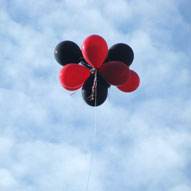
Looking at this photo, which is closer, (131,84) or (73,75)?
(73,75)

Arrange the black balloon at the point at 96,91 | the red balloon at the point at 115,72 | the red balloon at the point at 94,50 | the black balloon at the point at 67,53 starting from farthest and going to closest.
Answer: the black balloon at the point at 67,53 < the black balloon at the point at 96,91 < the red balloon at the point at 94,50 < the red balloon at the point at 115,72

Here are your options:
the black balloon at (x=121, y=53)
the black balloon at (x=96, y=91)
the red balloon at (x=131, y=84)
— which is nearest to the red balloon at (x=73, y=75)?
the black balloon at (x=96, y=91)

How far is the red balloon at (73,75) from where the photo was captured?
474 inches

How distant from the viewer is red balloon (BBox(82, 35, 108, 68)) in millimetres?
11984

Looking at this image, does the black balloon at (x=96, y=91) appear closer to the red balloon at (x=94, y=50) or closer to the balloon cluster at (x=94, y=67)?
the balloon cluster at (x=94, y=67)

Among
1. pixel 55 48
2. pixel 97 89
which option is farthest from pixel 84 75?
pixel 55 48

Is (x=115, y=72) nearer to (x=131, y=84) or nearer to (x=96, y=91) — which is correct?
(x=96, y=91)

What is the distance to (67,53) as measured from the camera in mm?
12445

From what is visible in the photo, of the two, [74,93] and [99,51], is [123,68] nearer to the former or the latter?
[99,51]

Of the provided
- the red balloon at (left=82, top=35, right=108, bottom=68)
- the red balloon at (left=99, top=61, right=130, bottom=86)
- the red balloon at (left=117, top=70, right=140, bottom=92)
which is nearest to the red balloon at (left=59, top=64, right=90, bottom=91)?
the red balloon at (left=82, top=35, right=108, bottom=68)

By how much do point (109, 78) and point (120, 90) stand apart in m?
1.18

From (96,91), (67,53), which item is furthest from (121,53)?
(67,53)

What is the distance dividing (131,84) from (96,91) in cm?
144

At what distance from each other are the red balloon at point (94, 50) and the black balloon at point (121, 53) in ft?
1.67
